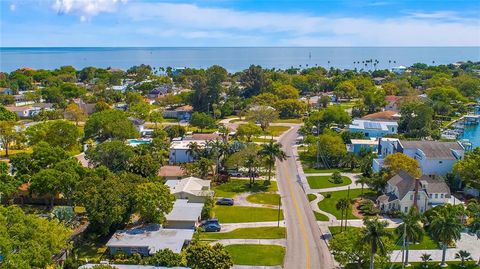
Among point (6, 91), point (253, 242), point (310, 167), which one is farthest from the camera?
point (6, 91)

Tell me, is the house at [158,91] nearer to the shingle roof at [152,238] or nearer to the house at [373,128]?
the house at [373,128]

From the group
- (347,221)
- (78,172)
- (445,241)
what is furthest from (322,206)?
(78,172)

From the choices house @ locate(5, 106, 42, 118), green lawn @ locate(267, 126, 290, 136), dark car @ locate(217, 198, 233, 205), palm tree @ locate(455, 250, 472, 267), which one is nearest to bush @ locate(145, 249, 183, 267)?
dark car @ locate(217, 198, 233, 205)

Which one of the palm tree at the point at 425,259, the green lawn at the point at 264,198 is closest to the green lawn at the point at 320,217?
the green lawn at the point at 264,198

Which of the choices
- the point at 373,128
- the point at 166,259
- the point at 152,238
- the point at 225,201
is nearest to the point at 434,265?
the point at 166,259

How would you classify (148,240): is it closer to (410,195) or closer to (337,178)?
(410,195)

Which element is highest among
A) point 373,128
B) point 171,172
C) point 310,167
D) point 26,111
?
point 26,111

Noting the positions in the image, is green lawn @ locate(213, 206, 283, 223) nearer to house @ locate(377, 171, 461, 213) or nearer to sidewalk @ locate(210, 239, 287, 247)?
sidewalk @ locate(210, 239, 287, 247)
